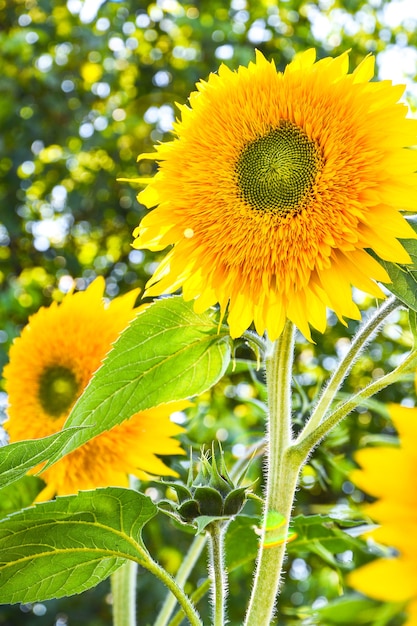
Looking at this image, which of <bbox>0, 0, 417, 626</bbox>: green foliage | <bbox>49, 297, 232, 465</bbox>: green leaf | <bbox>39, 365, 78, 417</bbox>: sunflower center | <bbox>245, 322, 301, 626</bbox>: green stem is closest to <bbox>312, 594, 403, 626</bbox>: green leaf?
<bbox>245, 322, 301, 626</bbox>: green stem

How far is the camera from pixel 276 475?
77cm

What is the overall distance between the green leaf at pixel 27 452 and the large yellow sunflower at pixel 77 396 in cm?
34

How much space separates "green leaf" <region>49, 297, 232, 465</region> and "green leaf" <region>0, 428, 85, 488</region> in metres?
0.07

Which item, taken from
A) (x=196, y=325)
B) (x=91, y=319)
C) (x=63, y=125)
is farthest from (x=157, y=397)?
→ (x=63, y=125)

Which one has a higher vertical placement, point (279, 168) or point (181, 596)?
point (279, 168)

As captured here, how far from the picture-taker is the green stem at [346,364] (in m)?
0.79

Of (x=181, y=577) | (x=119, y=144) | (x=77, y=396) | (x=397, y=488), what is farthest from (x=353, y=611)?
(x=119, y=144)

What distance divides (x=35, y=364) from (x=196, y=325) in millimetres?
381

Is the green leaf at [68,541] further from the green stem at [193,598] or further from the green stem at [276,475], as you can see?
the green stem at [193,598]

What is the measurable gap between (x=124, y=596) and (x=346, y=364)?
464mm

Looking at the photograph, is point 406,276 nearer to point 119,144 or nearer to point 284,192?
point 284,192

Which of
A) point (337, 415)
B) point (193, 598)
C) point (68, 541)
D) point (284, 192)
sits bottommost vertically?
A: point (193, 598)

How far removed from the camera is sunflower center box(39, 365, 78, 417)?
3.86 ft

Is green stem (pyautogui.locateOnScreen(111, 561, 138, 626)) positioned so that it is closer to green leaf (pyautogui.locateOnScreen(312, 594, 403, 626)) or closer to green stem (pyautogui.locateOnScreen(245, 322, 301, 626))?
green stem (pyautogui.locateOnScreen(245, 322, 301, 626))
